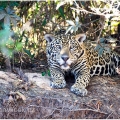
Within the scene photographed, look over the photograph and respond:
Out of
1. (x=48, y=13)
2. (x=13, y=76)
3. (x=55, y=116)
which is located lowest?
(x=55, y=116)

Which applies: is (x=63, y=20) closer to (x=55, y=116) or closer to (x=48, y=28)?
(x=48, y=28)

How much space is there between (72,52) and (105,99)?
0.92m

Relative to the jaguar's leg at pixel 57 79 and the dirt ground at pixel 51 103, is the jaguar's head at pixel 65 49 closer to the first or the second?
the jaguar's leg at pixel 57 79

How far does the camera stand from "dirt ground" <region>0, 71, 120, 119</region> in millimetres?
4996

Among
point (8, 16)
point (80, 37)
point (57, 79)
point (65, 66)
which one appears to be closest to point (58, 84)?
point (57, 79)

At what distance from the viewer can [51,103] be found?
16.6ft

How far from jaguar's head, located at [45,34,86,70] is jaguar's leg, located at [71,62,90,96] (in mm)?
229

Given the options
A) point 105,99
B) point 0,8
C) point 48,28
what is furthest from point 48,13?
point 105,99

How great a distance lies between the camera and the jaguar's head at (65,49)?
5.50m

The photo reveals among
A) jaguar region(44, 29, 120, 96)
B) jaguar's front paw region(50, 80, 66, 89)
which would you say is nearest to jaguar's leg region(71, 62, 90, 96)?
jaguar region(44, 29, 120, 96)

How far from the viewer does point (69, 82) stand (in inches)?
233

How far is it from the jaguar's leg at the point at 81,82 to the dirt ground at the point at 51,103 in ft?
0.26

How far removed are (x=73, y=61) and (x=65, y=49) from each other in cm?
23

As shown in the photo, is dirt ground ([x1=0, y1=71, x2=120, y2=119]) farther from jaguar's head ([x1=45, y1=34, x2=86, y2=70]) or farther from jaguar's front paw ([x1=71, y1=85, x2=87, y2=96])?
jaguar's head ([x1=45, y1=34, x2=86, y2=70])
